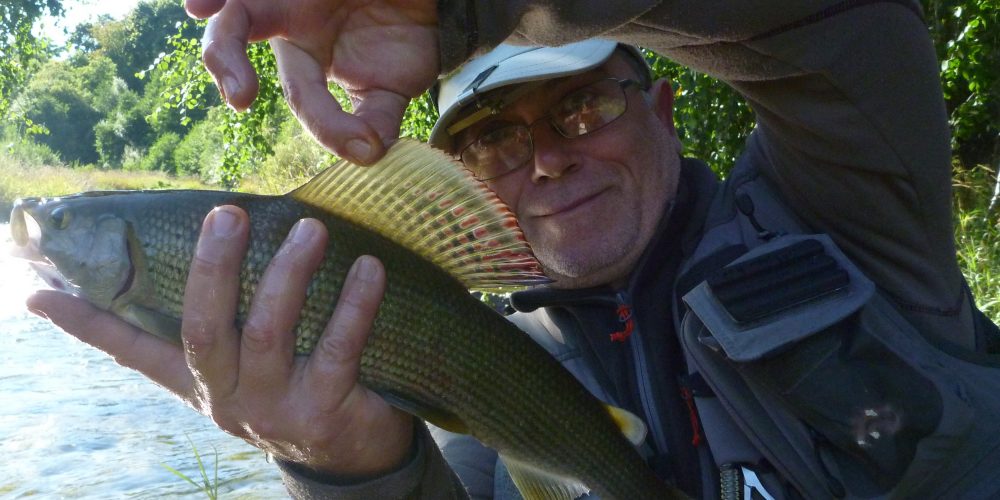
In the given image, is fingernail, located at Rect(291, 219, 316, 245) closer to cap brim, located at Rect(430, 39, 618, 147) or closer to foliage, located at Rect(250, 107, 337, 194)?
cap brim, located at Rect(430, 39, 618, 147)

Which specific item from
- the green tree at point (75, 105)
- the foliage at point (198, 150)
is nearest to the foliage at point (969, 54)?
the foliage at point (198, 150)

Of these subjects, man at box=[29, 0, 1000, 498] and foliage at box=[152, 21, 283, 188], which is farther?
foliage at box=[152, 21, 283, 188]

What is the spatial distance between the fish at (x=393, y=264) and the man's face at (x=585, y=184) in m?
0.83

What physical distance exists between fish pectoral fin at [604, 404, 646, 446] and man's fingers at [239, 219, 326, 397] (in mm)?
866

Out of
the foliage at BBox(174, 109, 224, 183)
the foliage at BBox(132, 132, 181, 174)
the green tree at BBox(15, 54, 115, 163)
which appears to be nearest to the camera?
the foliage at BBox(174, 109, 224, 183)

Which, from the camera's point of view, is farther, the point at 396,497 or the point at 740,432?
the point at 740,432

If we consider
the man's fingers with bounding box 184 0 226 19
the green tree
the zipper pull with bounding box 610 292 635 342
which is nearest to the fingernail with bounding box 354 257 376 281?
the man's fingers with bounding box 184 0 226 19

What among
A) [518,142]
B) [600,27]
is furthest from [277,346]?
[518,142]

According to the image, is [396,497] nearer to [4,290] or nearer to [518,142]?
[518,142]

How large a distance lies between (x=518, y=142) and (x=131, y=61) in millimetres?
74691

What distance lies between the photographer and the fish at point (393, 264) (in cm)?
164

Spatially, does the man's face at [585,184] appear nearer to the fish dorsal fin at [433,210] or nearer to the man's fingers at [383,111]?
the fish dorsal fin at [433,210]

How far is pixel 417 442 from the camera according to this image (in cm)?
202

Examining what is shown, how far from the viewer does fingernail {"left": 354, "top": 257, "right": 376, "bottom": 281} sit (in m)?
1.68
